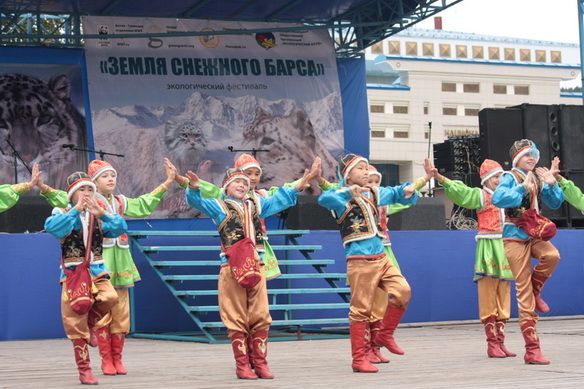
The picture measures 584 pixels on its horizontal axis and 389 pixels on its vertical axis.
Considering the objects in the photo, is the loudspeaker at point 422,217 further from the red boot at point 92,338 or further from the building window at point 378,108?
the building window at point 378,108

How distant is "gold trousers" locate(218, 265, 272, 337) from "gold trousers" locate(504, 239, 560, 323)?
2048 millimetres

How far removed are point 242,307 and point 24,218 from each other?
7.01 meters

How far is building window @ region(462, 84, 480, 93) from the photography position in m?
51.8

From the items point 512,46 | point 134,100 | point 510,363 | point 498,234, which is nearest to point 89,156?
point 134,100

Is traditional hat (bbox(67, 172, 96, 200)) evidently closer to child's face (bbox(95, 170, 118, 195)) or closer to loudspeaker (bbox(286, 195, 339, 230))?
child's face (bbox(95, 170, 118, 195))

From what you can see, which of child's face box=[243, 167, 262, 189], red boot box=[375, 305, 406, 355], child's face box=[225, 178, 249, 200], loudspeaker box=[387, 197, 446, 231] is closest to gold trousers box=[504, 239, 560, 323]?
red boot box=[375, 305, 406, 355]

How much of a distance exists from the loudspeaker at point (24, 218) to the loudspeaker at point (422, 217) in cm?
463

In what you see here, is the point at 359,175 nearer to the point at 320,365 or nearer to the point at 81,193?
the point at 320,365

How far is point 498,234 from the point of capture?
10.1 m

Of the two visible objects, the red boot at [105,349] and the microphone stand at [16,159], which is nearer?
the red boot at [105,349]

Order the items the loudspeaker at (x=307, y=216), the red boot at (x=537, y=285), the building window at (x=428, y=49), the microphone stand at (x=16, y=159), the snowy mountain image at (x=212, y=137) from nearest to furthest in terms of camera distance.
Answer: the red boot at (x=537, y=285), the loudspeaker at (x=307, y=216), the microphone stand at (x=16, y=159), the snowy mountain image at (x=212, y=137), the building window at (x=428, y=49)

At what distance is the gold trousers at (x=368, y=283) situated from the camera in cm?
814

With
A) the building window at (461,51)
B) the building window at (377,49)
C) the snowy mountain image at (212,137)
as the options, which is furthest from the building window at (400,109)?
the snowy mountain image at (212,137)

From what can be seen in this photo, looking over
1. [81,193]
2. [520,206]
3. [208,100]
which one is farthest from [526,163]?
[208,100]
